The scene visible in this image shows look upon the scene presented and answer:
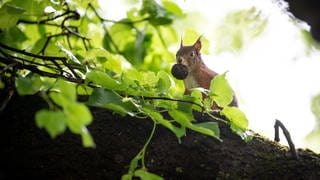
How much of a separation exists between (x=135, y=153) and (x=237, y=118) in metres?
0.30

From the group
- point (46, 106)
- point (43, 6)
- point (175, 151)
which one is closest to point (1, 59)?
point (46, 106)

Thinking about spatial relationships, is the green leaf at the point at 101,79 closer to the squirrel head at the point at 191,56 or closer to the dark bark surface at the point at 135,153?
the dark bark surface at the point at 135,153

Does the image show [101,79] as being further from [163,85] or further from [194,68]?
[194,68]

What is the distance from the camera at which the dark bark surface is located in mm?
1357

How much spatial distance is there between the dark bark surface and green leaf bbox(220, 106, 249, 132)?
0.26ft

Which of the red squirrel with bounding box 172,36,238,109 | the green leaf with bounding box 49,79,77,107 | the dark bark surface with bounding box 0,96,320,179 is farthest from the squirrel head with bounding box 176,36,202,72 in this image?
the green leaf with bounding box 49,79,77,107

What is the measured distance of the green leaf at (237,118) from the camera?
53.5 inches

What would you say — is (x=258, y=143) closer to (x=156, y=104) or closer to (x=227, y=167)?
(x=227, y=167)

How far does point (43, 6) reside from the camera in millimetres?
1735

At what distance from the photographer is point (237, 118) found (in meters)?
1.37

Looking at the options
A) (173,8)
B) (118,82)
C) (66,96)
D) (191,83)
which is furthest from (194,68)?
(66,96)

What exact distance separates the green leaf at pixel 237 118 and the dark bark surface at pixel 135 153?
0.26 feet

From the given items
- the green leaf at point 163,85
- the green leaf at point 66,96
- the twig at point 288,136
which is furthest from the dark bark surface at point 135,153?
the green leaf at point 66,96

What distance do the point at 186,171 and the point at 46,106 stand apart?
19.1 inches
